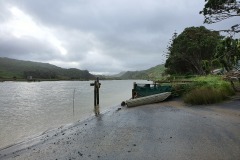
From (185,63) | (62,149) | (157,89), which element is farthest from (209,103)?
(185,63)

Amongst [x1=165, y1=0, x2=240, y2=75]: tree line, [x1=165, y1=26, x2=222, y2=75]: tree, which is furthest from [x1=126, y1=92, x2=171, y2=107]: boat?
[x1=165, y1=26, x2=222, y2=75]: tree

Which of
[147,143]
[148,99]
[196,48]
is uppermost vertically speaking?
[196,48]

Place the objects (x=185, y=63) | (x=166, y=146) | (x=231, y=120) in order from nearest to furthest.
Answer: (x=166, y=146) → (x=231, y=120) → (x=185, y=63)

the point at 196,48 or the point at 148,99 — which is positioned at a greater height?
the point at 196,48

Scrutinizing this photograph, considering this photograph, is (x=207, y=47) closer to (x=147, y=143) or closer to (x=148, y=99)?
(x=148, y=99)

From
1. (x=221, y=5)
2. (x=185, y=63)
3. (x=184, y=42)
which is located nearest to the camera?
(x=221, y=5)

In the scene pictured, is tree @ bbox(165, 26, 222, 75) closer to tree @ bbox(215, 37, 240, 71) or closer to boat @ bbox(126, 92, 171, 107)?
boat @ bbox(126, 92, 171, 107)

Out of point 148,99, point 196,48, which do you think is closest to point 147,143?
point 148,99

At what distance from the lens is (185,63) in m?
63.7

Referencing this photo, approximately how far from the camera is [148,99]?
25.4 meters

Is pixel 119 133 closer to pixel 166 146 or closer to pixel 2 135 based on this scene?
→ pixel 166 146

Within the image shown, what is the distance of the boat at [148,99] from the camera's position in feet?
80.0

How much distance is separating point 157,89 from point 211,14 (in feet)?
42.0

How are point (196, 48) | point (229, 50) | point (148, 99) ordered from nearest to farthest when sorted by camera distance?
point (229, 50), point (148, 99), point (196, 48)
